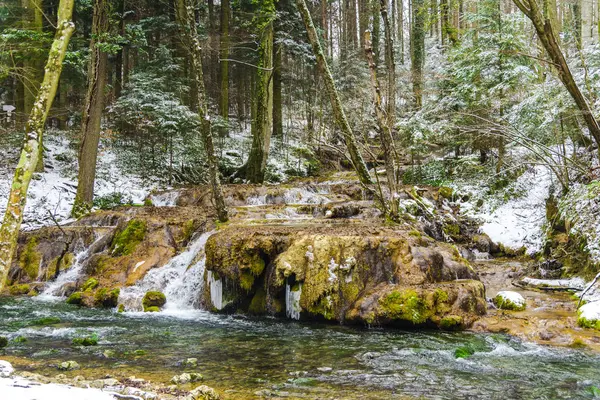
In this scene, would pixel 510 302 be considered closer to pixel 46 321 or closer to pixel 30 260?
pixel 46 321

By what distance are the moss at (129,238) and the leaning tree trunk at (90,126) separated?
3366mm

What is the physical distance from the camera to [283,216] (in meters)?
11.5

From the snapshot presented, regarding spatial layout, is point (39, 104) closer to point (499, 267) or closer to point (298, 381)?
point (298, 381)

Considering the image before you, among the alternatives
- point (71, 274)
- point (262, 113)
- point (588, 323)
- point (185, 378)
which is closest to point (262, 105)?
point (262, 113)

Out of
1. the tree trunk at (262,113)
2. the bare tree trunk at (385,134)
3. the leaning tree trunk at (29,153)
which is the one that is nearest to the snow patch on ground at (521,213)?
the bare tree trunk at (385,134)

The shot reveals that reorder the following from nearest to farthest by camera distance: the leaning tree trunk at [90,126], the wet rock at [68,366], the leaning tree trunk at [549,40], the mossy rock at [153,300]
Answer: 1. the wet rock at [68,366]
2. the leaning tree trunk at [549,40]
3. the mossy rock at [153,300]
4. the leaning tree trunk at [90,126]

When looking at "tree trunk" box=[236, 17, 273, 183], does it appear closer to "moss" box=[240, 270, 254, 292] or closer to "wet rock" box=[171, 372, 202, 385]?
"moss" box=[240, 270, 254, 292]

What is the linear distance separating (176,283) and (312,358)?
4.38 m

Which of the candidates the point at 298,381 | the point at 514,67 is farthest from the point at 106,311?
the point at 514,67

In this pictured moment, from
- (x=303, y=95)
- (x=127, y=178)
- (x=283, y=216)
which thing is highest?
(x=303, y=95)

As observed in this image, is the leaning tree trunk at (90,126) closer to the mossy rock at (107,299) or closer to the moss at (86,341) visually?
the mossy rock at (107,299)

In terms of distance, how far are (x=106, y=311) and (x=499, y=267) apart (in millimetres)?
8356

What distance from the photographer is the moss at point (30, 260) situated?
10289mm

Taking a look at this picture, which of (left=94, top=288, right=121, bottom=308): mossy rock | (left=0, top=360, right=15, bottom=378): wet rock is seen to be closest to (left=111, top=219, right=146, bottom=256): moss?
(left=94, top=288, right=121, bottom=308): mossy rock
